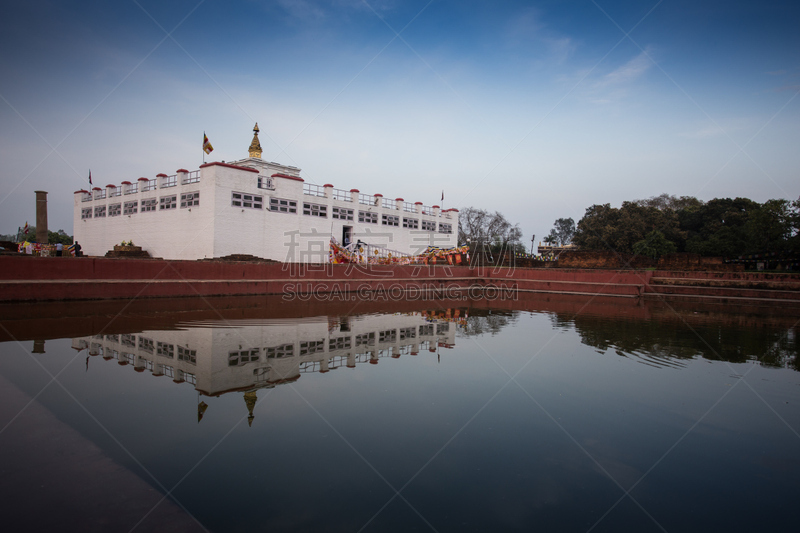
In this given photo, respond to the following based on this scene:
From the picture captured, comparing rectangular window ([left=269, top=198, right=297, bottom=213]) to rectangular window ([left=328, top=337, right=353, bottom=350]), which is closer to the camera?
rectangular window ([left=328, top=337, right=353, bottom=350])

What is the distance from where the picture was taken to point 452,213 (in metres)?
42.9

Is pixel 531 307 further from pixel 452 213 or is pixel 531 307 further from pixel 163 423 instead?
pixel 452 213

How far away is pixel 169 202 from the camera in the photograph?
88.1ft

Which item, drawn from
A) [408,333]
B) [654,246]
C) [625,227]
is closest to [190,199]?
[408,333]

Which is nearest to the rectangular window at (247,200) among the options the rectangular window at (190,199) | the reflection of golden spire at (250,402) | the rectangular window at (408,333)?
the rectangular window at (190,199)

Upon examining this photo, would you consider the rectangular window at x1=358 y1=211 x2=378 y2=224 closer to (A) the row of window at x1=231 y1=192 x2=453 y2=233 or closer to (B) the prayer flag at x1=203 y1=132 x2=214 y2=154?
(A) the row of window at x1=231 y1=192 x2=453 y2=233

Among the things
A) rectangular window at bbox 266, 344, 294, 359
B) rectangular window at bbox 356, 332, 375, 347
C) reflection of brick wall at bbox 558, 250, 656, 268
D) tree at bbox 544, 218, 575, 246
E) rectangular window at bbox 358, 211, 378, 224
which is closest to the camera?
rectangular window at bbox 266, 344, 294, 359

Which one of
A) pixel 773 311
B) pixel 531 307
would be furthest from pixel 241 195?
pixel 773 311

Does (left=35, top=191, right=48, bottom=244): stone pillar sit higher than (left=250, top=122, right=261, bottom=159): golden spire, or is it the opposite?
(left=250, top=122, right=261, bottom=159): golden spire

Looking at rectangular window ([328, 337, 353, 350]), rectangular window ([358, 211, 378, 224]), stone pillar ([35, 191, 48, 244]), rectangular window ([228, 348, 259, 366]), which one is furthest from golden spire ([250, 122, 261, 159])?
rectangular window ([228, 348, 259, 366])

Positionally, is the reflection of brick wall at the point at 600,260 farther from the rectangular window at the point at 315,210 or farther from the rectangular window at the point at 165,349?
the rectangular window at the point at 165,349

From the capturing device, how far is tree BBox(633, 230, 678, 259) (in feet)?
136

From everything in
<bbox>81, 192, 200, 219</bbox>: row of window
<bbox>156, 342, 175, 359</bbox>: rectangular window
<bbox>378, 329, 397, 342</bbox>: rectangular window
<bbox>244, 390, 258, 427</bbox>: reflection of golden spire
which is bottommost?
<bbox>378, 329, 397, 342</bbox>: rectangular window

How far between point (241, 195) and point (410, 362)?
20584mm
